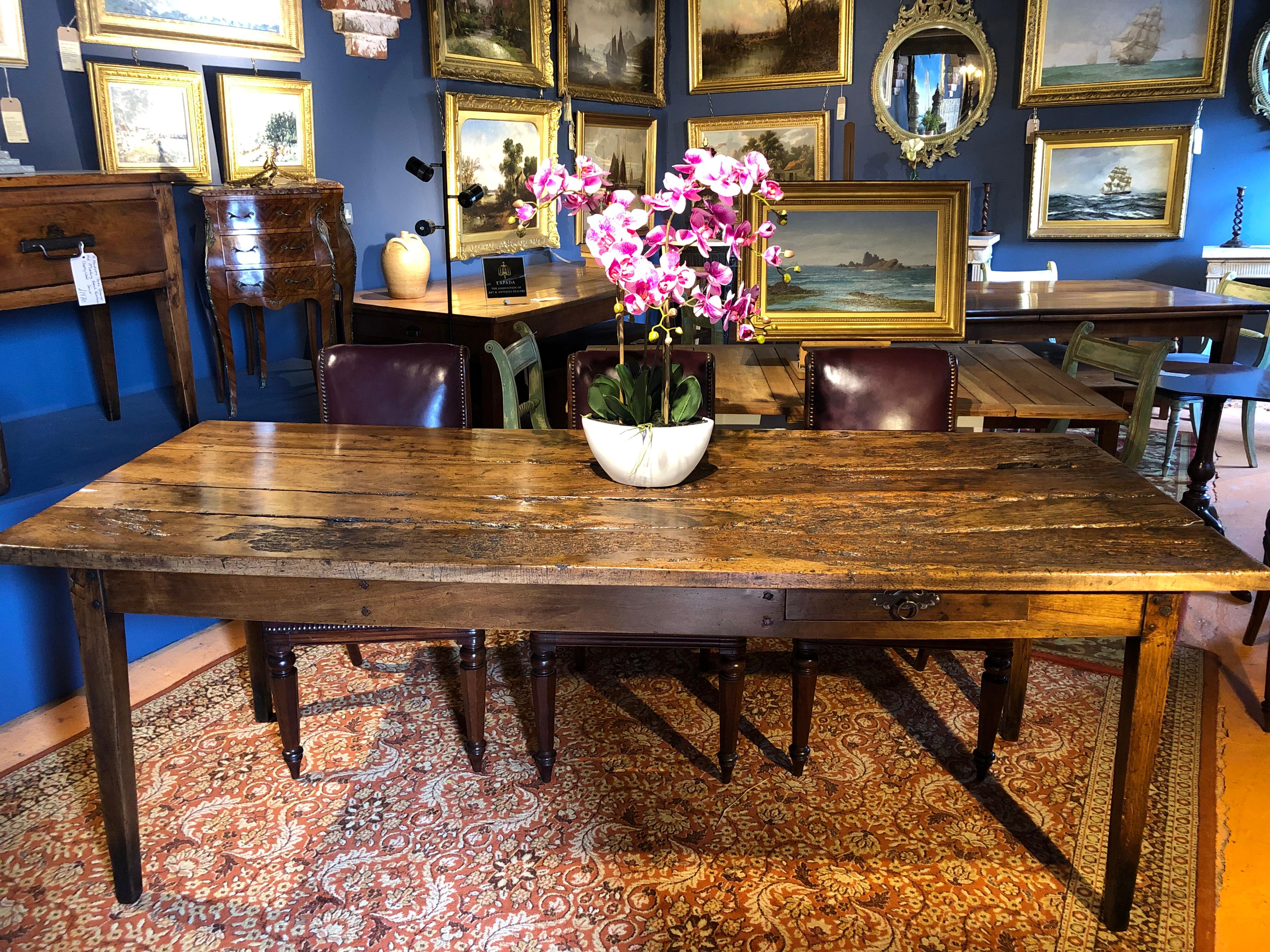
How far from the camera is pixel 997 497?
2.18 metres

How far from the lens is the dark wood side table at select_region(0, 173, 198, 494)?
3.14 m

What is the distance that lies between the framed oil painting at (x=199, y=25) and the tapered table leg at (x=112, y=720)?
2.88 metres

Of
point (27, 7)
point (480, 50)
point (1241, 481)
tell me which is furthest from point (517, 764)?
point (480, 50)

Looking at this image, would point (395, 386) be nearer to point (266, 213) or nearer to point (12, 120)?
point (266, 213)

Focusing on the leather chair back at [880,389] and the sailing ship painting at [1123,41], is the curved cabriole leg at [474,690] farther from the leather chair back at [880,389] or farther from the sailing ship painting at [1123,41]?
the sailing ship painting at [1123,41]

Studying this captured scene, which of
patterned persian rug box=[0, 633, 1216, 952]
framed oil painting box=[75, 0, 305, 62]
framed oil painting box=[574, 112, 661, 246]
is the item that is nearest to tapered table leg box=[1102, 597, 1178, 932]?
patterned persian rug box=[0, 633, 1216, 952]

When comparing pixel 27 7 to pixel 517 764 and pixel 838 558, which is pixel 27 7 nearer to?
pixel 517 764

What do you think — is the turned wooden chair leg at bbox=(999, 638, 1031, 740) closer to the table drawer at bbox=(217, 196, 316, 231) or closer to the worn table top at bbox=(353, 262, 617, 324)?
the worn table top at bbox=(353, 262, 617, 324)

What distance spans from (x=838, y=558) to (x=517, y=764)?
1.24 m

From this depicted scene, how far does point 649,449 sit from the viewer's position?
2.20m

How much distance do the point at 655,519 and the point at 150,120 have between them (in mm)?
3298

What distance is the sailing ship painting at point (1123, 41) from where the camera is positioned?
23.0ft

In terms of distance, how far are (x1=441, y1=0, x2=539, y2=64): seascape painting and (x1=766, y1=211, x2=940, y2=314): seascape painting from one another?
3.02m

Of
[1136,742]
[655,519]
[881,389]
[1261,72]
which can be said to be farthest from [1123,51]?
[655,519]
